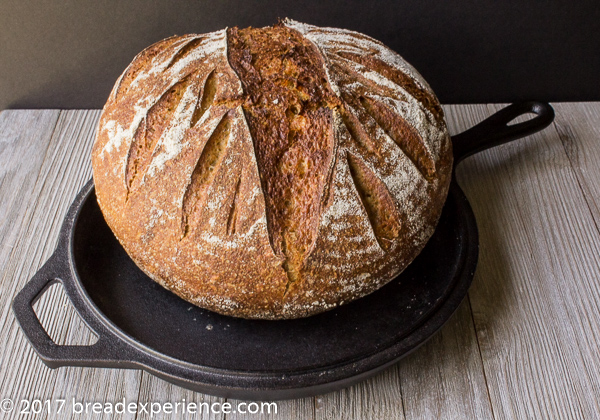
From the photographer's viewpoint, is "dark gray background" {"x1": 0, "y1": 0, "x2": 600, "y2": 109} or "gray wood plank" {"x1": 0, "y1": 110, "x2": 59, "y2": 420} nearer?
"gray wood plank" {"x1": 0, "y1": 110, "x2": 59, "y2": 420}

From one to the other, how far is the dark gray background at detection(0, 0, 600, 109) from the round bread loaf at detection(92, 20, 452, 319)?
2.22ft

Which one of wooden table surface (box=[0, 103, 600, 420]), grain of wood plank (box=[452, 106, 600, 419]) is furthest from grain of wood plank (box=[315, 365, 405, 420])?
grain of wood plank (box=[452, 106, 600, 419])

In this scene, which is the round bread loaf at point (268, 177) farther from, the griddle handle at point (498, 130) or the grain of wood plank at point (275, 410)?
the griddle handle at point (498, 130)

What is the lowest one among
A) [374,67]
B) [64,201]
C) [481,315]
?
[481,315]

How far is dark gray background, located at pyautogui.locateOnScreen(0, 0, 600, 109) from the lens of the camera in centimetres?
178

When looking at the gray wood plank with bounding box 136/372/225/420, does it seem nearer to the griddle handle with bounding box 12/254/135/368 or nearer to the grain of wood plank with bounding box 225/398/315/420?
the grain of wood plank with bounding box 225/398/315/420

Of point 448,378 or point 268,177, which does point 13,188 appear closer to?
point 268,177

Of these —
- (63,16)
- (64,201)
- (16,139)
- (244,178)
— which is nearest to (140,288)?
(244,178)

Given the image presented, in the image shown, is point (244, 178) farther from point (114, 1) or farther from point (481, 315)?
point (114, 1)

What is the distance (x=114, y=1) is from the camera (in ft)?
5.81

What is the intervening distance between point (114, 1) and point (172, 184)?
100 cm

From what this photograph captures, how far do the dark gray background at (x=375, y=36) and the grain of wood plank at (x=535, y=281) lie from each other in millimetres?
286

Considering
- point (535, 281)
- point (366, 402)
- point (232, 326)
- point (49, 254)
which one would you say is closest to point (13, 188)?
point (49, 254)

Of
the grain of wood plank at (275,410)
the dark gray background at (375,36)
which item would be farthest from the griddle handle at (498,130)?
the grain of wood plank at (275,410)
